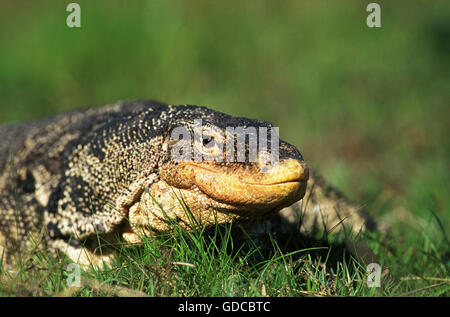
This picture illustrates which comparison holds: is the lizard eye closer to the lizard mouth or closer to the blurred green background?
the lizard mouth

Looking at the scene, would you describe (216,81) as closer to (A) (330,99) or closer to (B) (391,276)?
(A) (330,99)

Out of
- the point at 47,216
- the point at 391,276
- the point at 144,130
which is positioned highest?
the point at 144,130

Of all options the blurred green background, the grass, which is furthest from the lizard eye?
the blurred green background

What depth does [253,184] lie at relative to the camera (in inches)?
113

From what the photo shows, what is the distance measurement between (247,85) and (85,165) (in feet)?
17.2

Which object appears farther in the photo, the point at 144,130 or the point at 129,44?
the point at 129,44

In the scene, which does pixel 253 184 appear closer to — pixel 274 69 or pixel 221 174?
pixel 221 174

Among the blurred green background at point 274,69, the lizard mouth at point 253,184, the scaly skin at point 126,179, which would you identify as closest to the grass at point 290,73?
the blurred green background at point 274,69

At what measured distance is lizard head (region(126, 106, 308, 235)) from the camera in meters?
2.88

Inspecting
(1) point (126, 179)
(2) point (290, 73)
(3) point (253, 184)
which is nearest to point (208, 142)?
(3) point (253, 184)

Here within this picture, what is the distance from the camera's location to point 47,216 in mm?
3752

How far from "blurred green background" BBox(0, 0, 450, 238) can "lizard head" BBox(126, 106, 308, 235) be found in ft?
12.7

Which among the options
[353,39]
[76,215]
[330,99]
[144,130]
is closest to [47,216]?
[76,215]

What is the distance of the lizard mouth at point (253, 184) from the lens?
2.85 meters
